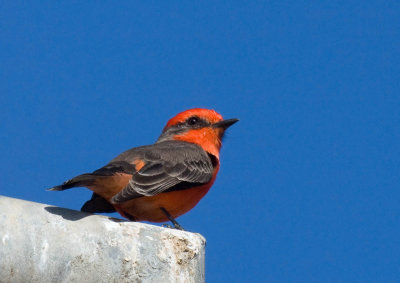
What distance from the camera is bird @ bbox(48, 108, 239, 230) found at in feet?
20.5

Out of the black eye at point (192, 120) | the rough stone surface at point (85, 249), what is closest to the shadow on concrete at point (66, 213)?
the rough stone surface at point (85, 249)

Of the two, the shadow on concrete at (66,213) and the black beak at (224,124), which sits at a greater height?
the black beak at (224,124)

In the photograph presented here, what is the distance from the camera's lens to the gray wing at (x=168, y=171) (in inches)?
246

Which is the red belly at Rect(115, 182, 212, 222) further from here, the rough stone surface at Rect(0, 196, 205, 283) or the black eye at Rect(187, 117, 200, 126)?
the rough stone surface at Rect(0, 196, 205, 283)

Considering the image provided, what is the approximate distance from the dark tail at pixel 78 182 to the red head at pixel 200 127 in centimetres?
243

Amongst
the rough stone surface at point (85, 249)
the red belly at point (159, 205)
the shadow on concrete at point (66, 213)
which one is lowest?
the rough stone surface at point (85, 249)

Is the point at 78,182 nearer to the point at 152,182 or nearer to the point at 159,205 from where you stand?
the point at 152,182

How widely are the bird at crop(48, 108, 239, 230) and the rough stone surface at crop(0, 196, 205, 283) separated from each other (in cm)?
177

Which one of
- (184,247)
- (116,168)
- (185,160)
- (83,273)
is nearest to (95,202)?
(116,168)

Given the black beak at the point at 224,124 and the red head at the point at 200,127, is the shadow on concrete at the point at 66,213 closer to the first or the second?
the red head at the point at 200,127

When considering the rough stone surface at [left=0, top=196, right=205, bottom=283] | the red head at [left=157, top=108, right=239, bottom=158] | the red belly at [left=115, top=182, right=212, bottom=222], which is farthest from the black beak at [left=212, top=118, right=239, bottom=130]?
the rough stone surface at [left=0, top=196, right=205, bottom=283]

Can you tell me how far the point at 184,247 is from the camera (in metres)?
4.20

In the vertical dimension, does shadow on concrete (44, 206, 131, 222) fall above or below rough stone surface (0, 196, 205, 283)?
above

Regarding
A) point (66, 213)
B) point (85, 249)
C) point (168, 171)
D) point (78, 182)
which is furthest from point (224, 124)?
point (85, 249)
